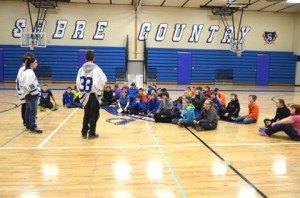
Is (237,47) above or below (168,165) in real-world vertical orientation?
above

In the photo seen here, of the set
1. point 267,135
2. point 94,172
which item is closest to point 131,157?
point 94,172

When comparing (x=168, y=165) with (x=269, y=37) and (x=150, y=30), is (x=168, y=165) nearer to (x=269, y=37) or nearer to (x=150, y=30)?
(x=150, y=30)

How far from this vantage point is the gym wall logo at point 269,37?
22938mm

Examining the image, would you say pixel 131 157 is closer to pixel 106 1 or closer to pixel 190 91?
pixel 190 91

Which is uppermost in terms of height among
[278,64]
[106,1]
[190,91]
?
[106,1]

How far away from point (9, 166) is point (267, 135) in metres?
5.33

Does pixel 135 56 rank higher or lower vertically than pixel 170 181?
higher

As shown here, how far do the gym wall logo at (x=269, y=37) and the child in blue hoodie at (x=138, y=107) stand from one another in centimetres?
1664

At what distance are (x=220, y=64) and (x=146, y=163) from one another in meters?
18.8

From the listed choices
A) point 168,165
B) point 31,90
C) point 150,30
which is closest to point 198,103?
point 168,165

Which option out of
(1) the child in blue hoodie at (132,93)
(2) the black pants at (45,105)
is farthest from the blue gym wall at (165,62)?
(2) the black pants at (45,105)

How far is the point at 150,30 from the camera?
21.7m

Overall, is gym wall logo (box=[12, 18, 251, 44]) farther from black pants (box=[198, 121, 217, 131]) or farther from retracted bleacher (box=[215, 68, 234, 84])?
black pants (box=[198, 121, 217, 131])

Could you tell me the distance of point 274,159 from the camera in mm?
5184
